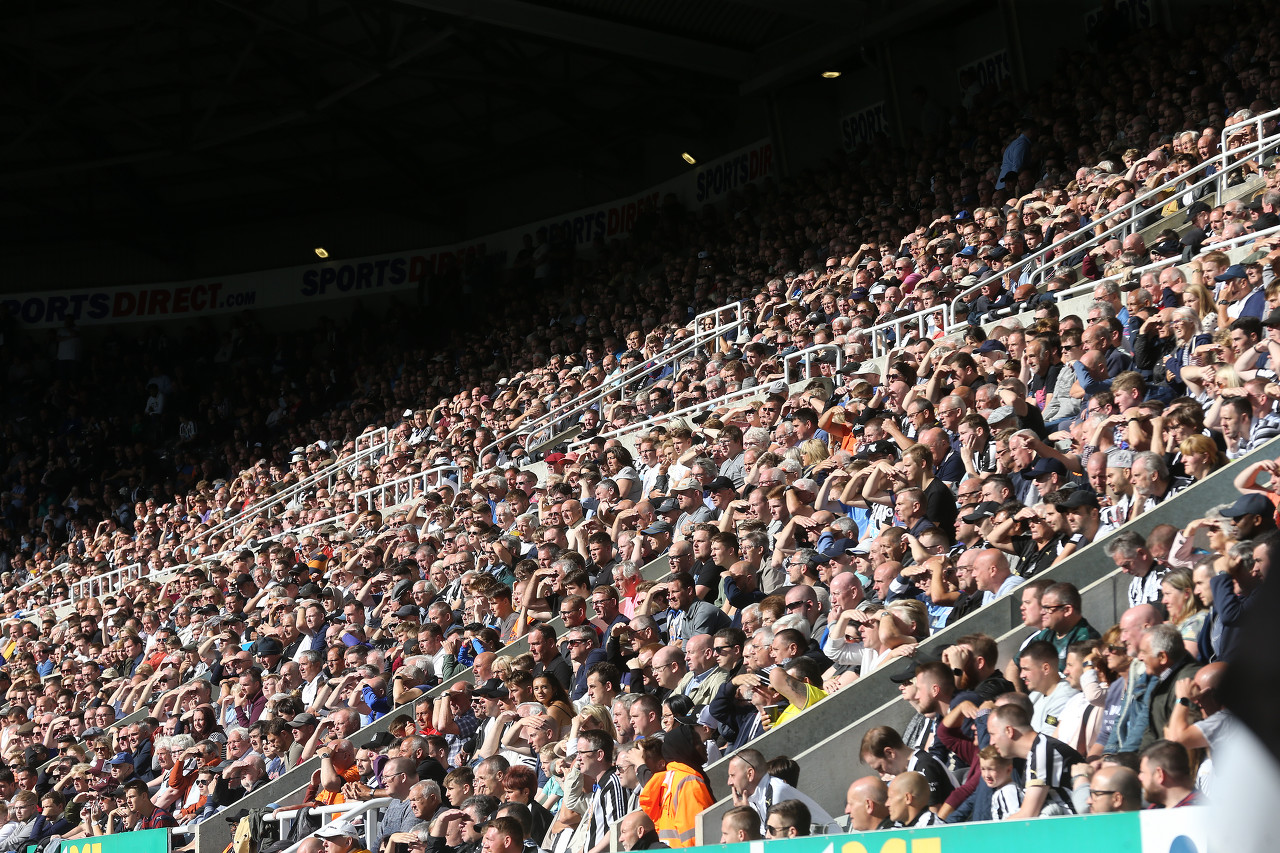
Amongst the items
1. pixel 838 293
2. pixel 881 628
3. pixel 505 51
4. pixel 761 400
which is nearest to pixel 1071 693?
pixel 881 628

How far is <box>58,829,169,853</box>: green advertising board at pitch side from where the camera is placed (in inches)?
325

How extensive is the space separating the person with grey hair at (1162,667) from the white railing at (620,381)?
1108cm

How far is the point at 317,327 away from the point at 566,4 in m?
12.1

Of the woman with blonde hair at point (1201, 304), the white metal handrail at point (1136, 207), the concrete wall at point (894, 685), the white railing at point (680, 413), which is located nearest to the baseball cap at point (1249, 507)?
the concrete wall at point (894, 685)

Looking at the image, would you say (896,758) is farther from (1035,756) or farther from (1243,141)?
(1243,141)

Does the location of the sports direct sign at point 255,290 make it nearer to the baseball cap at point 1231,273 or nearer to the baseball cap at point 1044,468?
the baseball cap at point 1231,273

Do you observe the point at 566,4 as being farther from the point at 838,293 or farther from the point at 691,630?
the point at 691,630

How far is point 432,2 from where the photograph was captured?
783 inches

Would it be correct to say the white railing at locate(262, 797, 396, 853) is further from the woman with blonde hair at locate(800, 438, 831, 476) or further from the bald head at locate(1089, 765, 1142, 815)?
the bald head at locate(1089, 765, 1142, 815)

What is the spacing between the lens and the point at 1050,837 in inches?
130

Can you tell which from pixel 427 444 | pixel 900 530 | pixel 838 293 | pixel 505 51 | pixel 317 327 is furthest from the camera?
pixel 317 327

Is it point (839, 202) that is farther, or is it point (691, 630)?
point (839, 202)

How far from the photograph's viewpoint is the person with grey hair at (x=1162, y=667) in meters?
4.43

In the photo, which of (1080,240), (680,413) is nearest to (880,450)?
(1080,240)
